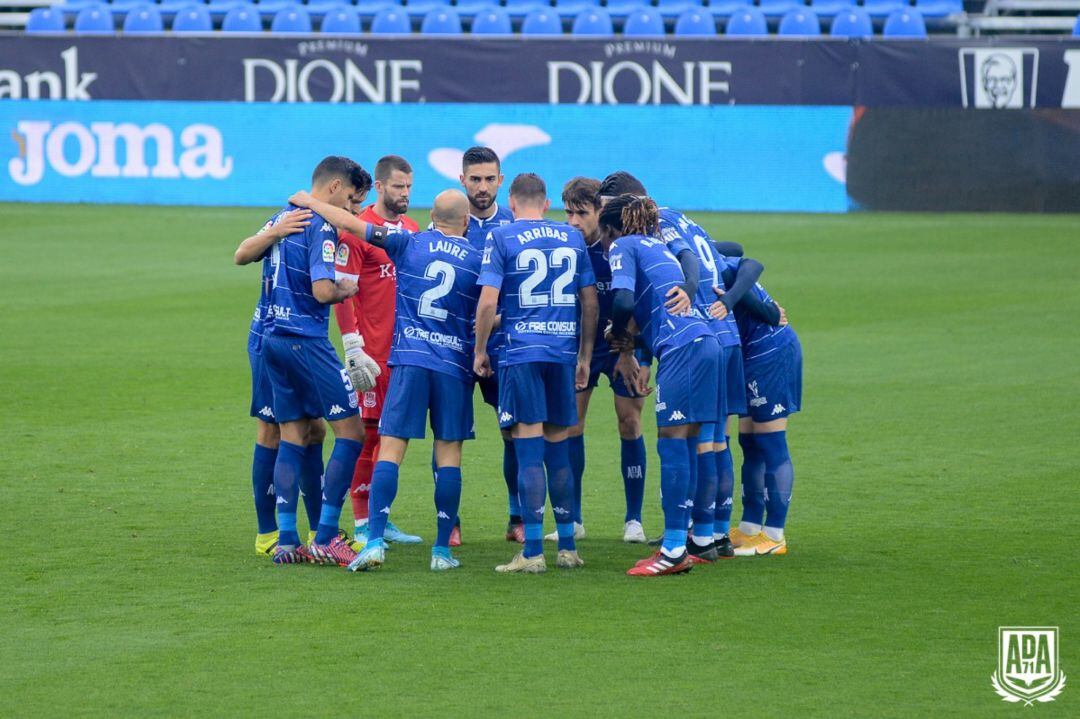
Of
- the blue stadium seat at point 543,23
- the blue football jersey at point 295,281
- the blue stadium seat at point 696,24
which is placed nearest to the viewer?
the blue football jersey at point 295,281

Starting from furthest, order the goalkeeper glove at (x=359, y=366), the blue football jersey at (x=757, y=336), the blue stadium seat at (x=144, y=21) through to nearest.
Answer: the blue stadium seat at (x=144, y=21), the blue football jersey at (x=757, y=336), the goalkeeper glove at (x=359, y=366)

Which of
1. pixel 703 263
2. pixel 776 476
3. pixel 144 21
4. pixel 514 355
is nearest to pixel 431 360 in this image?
pixel 514 355

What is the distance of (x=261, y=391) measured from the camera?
24.6 feet

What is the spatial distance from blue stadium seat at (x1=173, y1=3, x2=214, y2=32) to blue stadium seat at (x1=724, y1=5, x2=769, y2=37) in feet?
33.1

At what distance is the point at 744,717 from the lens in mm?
5090

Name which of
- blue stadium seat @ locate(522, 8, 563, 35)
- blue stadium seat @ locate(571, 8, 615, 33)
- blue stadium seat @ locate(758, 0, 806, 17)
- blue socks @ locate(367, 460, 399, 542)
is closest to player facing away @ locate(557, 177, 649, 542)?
blue socks @ locate(367, 460, 399, 542)

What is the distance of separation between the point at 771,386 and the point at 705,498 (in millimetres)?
705

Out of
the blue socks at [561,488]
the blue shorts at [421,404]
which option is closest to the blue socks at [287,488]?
the blue shorts at [421,404]

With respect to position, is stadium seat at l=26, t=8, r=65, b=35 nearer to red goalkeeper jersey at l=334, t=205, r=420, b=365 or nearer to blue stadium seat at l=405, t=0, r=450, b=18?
blue stadium seat at l=405, t=0, r=450, b=18

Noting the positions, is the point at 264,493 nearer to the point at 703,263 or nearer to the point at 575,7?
the point at 703,263

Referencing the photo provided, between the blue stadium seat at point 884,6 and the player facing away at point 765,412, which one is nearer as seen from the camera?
the player facing away at point 765,412

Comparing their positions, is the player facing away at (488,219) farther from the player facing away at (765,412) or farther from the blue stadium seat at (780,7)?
the blue stadium seat at (780,7)

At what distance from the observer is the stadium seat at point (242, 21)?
29.6 meters

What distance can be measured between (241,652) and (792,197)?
70.4 feet
